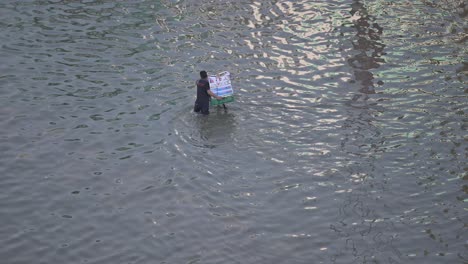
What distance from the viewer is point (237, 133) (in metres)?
17.7

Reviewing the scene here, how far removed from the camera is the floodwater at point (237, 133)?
13.7m

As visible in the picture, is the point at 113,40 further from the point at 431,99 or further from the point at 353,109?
the point at 431,99

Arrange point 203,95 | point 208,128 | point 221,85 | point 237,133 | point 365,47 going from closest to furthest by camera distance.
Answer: point 237,133, point 208,128, point 203,95, point 221,85, point 365,47

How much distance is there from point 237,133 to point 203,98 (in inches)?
60.0

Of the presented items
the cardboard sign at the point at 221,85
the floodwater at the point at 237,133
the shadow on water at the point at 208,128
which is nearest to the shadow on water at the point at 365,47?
the floodwater at the point at 237,133

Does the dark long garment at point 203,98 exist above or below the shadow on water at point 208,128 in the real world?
above

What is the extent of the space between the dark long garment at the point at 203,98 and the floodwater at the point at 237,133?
38cm

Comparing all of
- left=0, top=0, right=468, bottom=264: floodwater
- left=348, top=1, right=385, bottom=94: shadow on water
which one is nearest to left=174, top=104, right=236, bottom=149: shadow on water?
left=0, top=0, right=468, bottom=264: floodwater

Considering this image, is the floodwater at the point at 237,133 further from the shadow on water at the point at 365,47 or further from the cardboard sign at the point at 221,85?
the cardboard sign at the point at 221,85

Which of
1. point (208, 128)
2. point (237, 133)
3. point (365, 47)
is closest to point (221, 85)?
point (208, 128)

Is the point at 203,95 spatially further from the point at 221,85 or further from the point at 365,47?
the point at 365,47

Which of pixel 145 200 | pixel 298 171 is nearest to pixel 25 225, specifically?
pixel 145 200

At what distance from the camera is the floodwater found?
45.1 feet

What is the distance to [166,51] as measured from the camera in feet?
73.5
